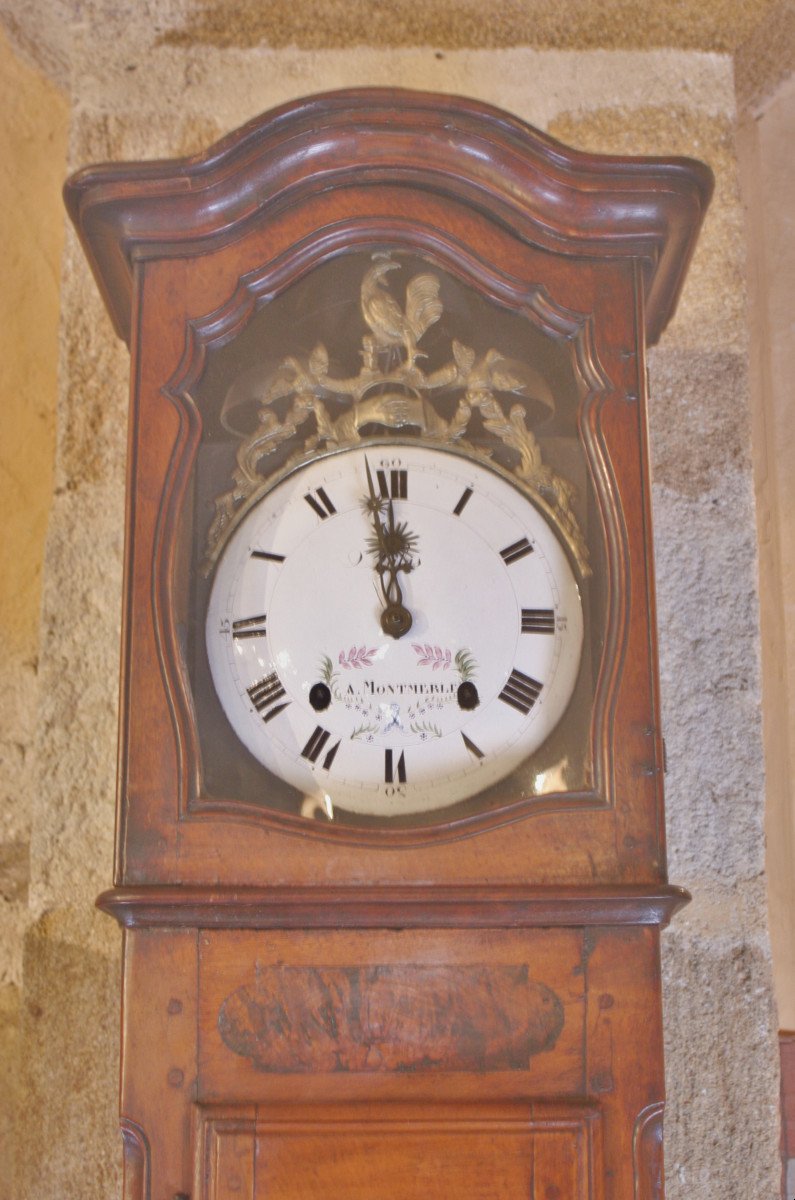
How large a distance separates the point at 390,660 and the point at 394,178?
1.34ft

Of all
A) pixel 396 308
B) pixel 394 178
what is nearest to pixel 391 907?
pixel 396 308

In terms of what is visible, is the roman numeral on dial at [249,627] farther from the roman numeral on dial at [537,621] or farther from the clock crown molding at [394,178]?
the clock crown molding at [394,178]

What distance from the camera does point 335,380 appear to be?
1.09 meters

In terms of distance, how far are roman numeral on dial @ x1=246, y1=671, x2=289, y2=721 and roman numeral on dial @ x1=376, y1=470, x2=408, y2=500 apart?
18 cm

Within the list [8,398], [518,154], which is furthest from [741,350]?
[8,398]

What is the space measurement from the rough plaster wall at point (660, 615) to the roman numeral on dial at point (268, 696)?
0.36m

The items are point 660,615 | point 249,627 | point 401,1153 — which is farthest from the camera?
point 660,615

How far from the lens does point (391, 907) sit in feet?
3.17

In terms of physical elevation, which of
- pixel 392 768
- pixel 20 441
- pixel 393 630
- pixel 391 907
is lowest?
pixel 391 907

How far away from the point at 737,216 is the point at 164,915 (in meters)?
1.01

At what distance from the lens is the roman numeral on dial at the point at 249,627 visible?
104 centimetres

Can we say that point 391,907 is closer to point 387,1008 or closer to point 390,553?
point 387,1008

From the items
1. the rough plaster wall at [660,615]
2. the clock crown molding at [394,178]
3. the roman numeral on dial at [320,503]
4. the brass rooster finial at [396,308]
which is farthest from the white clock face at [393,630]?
the rough plaster wall at [660,615]

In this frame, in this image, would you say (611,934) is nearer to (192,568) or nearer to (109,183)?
(192,568)
